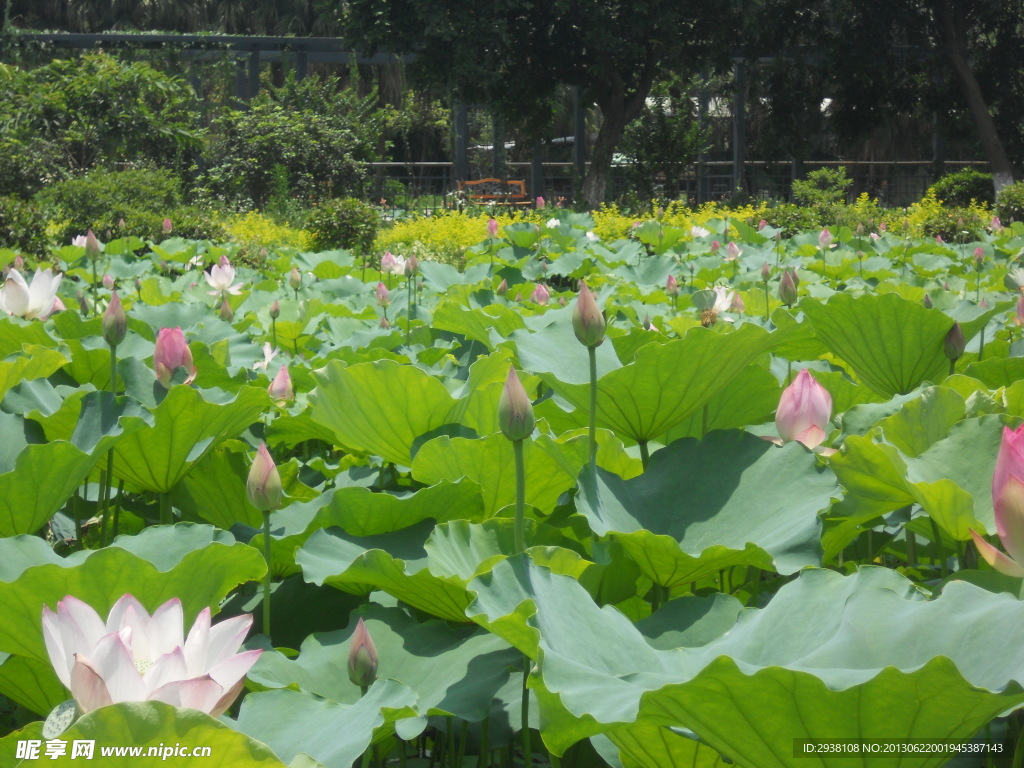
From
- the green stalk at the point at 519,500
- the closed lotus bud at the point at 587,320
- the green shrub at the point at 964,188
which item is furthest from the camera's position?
the green shrub at the point at 964,188

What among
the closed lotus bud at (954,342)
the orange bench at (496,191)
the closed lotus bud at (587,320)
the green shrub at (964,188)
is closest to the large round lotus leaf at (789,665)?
the closed lotus bud at (587,320)

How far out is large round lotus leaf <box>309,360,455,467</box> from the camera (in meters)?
1.41

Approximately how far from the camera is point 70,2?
2988 centimetres

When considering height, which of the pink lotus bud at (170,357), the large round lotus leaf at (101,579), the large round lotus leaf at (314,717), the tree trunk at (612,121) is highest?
the tree trunk at (612,121)

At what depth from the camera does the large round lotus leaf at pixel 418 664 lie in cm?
90

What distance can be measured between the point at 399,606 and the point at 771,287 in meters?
2.81

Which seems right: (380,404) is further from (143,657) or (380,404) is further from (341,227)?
(341,227)

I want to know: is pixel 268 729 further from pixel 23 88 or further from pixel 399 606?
pixel 23 88

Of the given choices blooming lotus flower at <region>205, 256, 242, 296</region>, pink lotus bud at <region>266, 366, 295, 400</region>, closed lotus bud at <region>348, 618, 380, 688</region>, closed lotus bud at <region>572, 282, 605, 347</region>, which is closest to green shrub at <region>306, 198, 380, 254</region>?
blooming lotus flower at <region>205, 256, 242, 296</region>

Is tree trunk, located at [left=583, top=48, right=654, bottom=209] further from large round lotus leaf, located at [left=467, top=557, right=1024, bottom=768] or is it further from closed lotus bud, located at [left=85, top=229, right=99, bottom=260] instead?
large round lotus leaf, located at [left=467, top=557, right=1024, bottom=768]

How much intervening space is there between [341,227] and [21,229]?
9.75 feet

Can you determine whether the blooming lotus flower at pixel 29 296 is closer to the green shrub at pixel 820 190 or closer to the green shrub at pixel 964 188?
the green shrub at pixel 820 190

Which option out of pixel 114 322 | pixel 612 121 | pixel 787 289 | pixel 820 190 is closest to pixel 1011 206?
pixel 820 190

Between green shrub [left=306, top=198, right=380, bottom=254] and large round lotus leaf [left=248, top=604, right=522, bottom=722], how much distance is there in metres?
7.75
